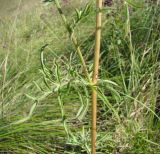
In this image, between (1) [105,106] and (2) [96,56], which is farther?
(1) [105,106]

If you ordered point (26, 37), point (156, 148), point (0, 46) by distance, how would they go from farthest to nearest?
1. point (26, 37)
2. point (0, 46)
3. point (156, 148)

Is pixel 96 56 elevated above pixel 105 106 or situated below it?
above

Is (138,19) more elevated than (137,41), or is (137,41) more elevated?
(138,19)

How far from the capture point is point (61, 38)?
11.1ft

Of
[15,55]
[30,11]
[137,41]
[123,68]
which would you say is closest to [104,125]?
[123,68]

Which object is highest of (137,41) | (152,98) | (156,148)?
(137,41)

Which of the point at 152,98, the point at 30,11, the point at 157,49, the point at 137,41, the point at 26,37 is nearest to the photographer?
the point at 152,98

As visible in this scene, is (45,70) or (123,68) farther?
(123,68)

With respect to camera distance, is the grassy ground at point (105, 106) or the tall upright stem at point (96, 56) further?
the grassy ground at point (105, 106)

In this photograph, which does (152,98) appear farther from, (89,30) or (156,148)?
(89,30)

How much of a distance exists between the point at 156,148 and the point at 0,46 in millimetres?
1858

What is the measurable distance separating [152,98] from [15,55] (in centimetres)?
138

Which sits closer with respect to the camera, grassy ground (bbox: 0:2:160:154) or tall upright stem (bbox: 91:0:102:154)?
tall upright stem (bbox: 91:0:102:154)

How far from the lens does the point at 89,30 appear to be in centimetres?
340
